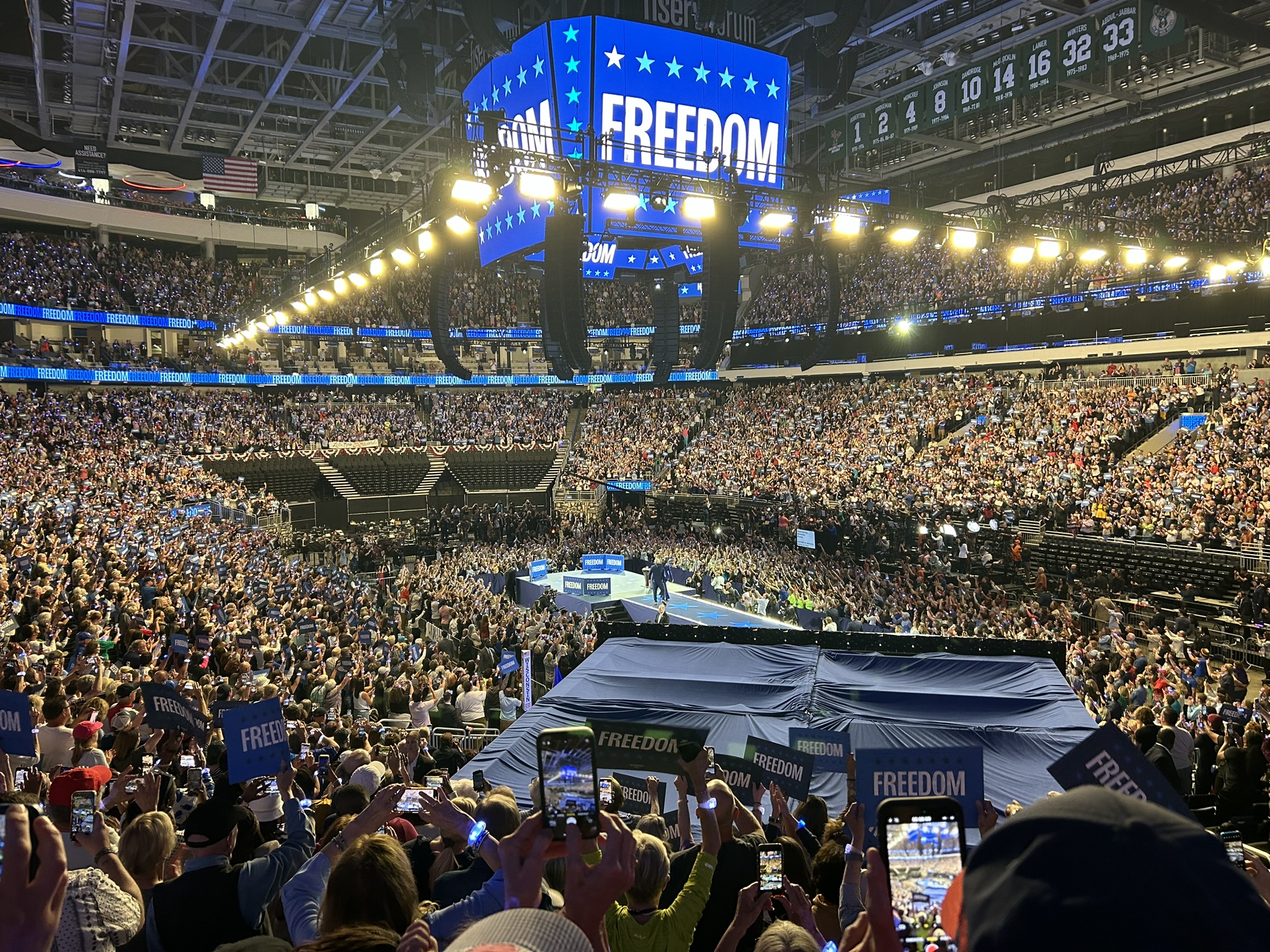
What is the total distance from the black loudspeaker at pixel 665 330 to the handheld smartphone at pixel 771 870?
1575 centimetres

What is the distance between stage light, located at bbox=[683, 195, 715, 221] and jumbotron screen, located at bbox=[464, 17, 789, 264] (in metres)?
0.61

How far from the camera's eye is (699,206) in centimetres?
1443

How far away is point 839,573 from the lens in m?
22.6

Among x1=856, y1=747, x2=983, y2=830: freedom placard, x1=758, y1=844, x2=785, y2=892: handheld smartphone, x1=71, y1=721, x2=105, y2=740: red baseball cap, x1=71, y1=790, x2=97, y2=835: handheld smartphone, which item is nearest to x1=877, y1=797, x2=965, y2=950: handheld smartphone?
x1=758, y1=844, x2=785, y2=892: handheld smartphone

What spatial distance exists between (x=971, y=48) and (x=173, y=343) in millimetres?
40842

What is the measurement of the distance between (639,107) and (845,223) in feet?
14.6

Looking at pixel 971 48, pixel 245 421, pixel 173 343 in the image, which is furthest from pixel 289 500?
pixel 971 48

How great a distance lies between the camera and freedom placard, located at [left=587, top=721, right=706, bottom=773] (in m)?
7.45

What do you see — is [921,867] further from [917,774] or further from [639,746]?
[639,746]

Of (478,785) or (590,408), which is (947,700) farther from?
(590,408)


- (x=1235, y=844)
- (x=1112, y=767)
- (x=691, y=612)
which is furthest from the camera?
(x=691, y=612)

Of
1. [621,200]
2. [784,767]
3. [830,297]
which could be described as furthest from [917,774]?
[830,297]

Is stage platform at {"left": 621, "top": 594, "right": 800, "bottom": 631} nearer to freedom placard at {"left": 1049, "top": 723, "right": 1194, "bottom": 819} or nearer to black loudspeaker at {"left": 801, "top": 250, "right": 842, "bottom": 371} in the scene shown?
black loudspeaker at {"left": 801, "top": 250, "right": 842, "bottom": 371}

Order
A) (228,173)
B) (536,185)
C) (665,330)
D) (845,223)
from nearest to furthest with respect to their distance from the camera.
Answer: (536,185) → (845,223) → (665,330) → (228,173)
